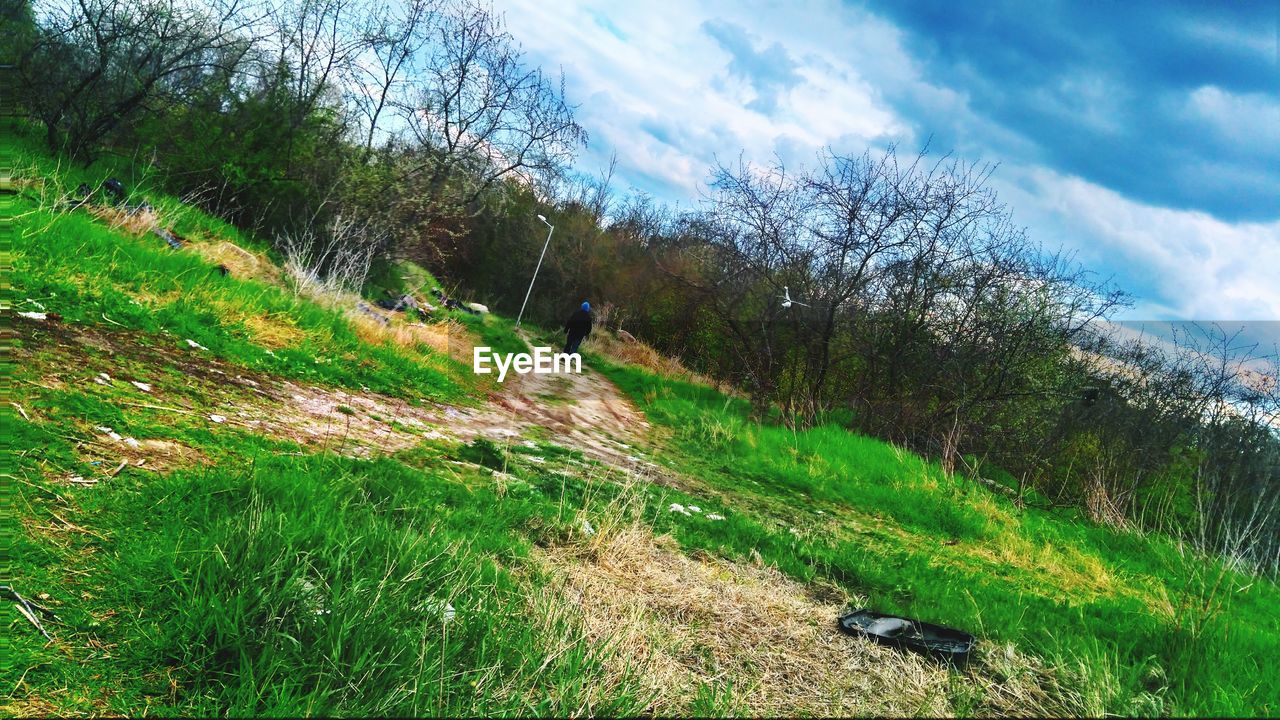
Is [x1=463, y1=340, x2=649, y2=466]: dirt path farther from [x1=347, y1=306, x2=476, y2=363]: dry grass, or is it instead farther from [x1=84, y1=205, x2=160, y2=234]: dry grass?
[x1=84, y1=205, x2=160, y2=234]: dry grass

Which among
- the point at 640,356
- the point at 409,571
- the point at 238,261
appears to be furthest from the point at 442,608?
the point at 640,356

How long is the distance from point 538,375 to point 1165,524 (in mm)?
11639

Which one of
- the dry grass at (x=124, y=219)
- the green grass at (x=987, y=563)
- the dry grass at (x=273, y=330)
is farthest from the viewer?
the dry grass at (x=124, y=219)

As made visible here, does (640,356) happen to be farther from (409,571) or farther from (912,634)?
(409,571)

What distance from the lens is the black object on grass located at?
9.30 feet

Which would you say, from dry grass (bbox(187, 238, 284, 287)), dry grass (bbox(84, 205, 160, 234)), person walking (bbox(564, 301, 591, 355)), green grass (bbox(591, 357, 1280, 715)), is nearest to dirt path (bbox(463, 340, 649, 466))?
green grass (bbox(591, 357, 1280, 715))

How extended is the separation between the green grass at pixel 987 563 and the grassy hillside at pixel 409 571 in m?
0.03

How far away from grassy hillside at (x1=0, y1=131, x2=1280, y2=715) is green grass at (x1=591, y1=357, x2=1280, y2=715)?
3 cm

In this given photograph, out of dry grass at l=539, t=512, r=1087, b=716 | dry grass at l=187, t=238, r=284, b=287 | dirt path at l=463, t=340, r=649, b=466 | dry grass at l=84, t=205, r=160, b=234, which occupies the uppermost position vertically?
dry grass at l=84, t=205, r=160, b=234

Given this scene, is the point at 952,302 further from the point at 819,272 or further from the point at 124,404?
the point at 124,404

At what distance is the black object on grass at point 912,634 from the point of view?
2.84m

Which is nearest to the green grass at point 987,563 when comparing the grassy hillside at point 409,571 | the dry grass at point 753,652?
the grassy hillside at point 409,571

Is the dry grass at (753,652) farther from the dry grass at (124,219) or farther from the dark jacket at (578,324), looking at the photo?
the dark jacket at (578,324)

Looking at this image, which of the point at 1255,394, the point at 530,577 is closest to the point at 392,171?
the point at 530,577
